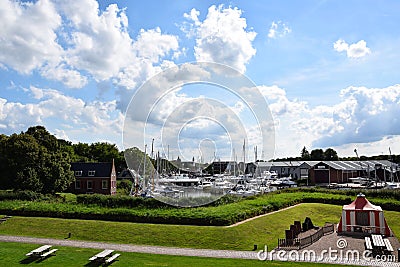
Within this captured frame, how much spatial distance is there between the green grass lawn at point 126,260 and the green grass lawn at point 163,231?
100 inches

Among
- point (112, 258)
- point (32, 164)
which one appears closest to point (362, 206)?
point (112, 258)

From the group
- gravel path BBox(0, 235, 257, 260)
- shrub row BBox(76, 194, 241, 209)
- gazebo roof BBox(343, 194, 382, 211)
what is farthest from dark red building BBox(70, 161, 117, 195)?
gazebo roof BBox(343, 194, 382, 211)

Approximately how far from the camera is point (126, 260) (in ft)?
58.3

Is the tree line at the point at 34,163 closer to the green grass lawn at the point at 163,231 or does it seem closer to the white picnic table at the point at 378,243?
the green grass lawn at the point at 163,231

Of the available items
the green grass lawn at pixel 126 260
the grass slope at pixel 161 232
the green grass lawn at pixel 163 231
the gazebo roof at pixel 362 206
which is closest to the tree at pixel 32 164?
the green grass lawn at pixel 163 231

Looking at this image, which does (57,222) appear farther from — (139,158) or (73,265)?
(139,158)

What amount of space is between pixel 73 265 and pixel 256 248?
904cm

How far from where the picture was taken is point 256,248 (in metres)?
19.7

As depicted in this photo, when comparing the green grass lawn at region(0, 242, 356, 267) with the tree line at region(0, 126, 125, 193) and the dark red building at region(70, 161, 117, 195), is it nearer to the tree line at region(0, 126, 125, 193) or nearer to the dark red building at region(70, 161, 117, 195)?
the tree line at region(0, 126, 125, 193)

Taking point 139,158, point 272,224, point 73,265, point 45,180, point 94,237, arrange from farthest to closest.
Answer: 1. point 45,180
2. point 139,158
3. point 272,224
4. point 94,237
5. point 73,265

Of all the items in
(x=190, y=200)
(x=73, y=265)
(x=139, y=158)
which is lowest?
(x=73, y=265)

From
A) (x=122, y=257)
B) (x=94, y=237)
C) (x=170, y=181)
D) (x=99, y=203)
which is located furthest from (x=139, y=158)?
(x=122, y=257)

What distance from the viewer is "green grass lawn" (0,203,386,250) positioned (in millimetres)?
20891

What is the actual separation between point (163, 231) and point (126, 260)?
193 inches
